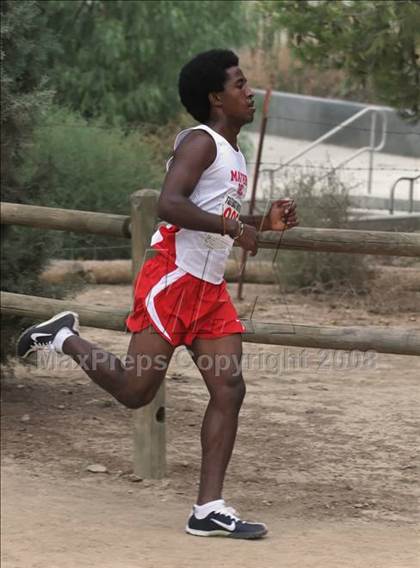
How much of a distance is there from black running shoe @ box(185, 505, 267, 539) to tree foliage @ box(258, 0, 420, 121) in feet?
14.6

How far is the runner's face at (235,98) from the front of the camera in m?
4.91

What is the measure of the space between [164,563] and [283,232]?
1.50 metres

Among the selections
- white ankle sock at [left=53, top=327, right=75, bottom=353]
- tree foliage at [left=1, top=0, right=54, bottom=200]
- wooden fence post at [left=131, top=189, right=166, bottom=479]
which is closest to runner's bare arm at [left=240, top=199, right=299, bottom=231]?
white ankle sock at [left=53, top=327, right=75, bottom=353]

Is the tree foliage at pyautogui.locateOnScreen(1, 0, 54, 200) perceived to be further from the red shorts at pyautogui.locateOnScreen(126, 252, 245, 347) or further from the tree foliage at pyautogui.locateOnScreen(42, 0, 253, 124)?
the tree foliage at pyautogui.locateOnScreen(42, 0, 253, 124)

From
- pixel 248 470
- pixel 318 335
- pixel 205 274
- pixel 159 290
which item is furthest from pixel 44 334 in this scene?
pixel 248 470

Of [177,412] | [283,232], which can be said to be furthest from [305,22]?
[283,232]

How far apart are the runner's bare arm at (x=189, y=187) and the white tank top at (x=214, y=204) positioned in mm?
52

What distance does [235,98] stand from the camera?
4.91 m

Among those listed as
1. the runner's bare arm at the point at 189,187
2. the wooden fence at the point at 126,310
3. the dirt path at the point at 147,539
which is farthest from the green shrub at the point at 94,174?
the runner's bare arm at the point at 189,187

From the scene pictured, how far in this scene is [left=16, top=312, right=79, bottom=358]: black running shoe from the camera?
5270mm

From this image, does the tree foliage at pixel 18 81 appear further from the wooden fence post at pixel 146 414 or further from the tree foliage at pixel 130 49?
the tree foliage at pixel 130 49

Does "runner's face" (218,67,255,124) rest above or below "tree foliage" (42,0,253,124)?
below

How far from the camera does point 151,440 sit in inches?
239

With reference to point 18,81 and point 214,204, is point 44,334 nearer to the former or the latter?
point 214,204
